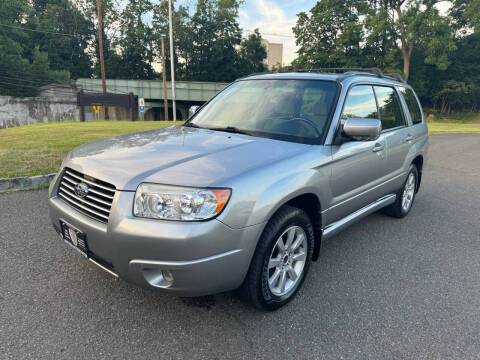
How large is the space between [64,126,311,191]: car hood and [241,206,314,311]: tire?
1.50 ft

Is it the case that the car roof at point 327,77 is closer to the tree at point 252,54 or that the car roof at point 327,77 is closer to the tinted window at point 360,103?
the tinted window at point 360,103

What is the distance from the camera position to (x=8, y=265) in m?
2.99

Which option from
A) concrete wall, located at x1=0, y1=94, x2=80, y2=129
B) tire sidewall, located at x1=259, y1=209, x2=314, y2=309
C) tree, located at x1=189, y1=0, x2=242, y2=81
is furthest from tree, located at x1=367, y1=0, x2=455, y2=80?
tire sidewall, located at x1=259, y1=209, x2=314, y2=309

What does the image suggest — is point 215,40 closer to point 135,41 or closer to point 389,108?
point 135,41

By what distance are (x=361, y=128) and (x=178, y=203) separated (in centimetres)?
167

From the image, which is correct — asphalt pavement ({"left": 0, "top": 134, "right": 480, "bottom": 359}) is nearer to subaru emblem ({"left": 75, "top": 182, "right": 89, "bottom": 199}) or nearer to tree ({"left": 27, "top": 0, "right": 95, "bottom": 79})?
subaru emblem ({"left": 75, "top": 182, "right": 89, "bottom": 199})

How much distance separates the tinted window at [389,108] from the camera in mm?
3752

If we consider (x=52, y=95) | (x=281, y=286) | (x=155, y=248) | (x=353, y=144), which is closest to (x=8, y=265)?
(x=155, y=248)

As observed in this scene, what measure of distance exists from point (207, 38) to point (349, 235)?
5910cm

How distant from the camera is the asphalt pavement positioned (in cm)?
212

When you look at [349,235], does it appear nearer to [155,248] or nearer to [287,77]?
[287,77]

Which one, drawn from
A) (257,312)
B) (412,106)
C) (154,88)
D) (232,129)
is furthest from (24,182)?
(154,88)

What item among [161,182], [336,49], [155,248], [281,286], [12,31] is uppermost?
[12,31]

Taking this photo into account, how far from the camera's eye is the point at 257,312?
2.50m
